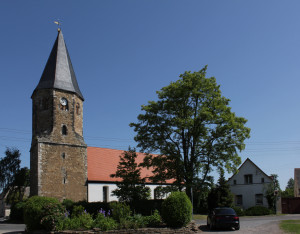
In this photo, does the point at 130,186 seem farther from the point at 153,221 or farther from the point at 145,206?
the point at 153,221

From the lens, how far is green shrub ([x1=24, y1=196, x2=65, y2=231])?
50.2 ft

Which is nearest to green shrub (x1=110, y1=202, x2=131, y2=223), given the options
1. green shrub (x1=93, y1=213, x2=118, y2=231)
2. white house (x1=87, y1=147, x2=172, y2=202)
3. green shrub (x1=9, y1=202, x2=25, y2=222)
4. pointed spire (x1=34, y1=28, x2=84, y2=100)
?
green shrub (x1=93, y1=213, x2=118, y2=231)

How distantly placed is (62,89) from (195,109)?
16.0 m

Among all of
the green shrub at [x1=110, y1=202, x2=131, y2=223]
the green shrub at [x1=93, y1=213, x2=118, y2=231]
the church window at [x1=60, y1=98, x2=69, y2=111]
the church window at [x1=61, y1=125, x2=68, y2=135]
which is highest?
the church window at [x1=60, y1=98, x2=69, y2=111]

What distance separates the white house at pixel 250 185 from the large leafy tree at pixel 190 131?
1668cm

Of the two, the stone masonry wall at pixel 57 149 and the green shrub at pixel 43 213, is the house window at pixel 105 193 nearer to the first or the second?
the stone masonry wall at pixel 57 149

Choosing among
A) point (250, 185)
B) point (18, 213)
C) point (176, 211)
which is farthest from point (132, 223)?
point (250, 185)

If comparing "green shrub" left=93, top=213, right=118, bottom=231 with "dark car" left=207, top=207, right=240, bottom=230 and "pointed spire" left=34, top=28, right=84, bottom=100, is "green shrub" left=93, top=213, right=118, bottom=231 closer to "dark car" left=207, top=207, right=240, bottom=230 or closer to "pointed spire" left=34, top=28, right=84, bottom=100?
"dark car" left=207, top=207, right=240, bottom=230

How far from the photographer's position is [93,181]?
1415 inches

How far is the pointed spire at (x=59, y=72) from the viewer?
3516cm

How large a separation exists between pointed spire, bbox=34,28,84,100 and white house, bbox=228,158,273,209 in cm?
2461

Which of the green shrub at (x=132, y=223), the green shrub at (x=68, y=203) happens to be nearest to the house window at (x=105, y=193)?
the green shrub at (x=68, y=203)

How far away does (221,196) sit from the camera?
36938 millimetres

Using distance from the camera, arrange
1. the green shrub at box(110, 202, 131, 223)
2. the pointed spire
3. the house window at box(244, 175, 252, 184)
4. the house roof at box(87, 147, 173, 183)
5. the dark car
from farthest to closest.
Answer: the house window at box(244, 175, 252, 184), the house roof at box(87, 147, 173, 183), the pointed spire, the dark car, the green shrub at box(110, 202, 131, 223)
